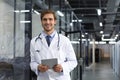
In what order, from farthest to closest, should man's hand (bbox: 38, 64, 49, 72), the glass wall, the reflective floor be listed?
the reflective floor
the glass wall
man's hand (bbox: 38, 64, 49, 72)

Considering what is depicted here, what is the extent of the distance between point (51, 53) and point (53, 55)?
26 millimetres

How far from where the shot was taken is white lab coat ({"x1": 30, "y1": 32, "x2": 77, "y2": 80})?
2798 mm

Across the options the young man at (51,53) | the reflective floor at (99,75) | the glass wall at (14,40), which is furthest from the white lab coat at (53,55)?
the reflective floor at (99,75)

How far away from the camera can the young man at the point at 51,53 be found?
279 cm

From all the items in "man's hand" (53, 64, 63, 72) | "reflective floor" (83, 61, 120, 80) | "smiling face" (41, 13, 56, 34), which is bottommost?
"reflective floor" (83, 61, 120, 80)

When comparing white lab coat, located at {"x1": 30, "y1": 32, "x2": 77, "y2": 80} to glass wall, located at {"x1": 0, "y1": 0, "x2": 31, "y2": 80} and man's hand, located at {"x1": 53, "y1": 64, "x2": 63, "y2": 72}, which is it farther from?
glass wall, located at {"x1": 0, "y1": 0, "x2": 31, "y2": 80}

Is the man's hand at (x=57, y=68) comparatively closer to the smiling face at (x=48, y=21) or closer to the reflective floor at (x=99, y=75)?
the smiling face at (x=48, y=21)

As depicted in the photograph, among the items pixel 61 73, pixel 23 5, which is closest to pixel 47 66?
pixel 61 73

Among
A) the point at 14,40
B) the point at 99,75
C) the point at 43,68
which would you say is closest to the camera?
the point at 43,68

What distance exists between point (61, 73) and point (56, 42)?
0.29 m

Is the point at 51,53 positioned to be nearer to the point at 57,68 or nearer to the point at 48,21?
the point at 57,68

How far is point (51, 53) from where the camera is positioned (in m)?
2.79

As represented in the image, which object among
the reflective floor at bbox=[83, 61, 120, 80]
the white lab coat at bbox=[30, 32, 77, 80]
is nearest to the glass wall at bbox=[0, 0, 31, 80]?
the white lab coat at bbox=[30, 32, 77, 80]

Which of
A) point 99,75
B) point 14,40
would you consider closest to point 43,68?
point 14,40
